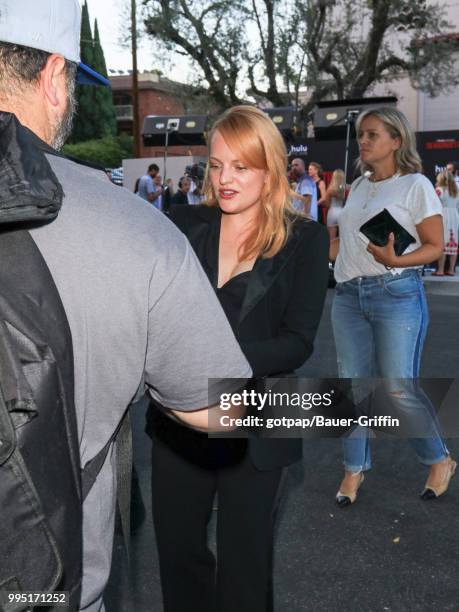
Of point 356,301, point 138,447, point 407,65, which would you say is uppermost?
point 407,65

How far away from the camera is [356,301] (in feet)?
11.8

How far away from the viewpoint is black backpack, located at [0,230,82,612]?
89cm

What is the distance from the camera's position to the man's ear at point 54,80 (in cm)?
108

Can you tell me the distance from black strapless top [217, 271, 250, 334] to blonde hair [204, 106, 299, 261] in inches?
3.9

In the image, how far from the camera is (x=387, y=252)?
3.42m

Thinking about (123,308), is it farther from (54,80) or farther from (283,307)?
(283,307)

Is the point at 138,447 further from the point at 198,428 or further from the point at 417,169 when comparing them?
the point at 198,428

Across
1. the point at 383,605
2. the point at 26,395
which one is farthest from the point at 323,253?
the point at 26,395

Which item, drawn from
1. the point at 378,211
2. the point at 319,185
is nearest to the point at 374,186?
the point at 378,211

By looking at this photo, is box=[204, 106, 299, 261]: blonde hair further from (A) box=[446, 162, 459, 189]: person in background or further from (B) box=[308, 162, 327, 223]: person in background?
(B) box=[308, 162, 327, 223]: person in background

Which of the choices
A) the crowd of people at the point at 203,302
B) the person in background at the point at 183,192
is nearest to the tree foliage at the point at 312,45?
the person in background at the point at 183,192

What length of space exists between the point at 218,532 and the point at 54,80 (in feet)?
5.18

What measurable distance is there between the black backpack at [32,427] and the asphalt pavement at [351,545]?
6.16 ft

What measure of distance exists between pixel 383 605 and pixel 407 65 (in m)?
27.9
